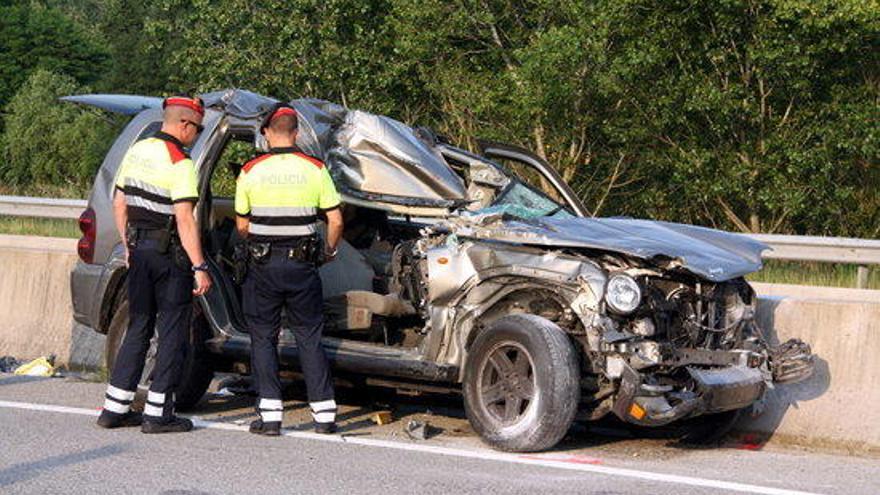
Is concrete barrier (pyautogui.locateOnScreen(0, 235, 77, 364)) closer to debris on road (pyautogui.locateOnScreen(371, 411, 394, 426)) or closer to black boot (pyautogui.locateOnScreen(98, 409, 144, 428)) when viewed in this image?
black boot (pyautogui.locateOnScreen(98, 409, 144, 428))

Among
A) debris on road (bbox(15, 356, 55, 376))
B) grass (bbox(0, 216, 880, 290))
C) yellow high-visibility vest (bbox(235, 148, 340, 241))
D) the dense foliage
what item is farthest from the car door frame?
the dense foliage

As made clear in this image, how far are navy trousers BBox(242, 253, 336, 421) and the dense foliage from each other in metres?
16.4

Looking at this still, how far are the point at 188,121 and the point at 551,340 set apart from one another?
2293 millimetres

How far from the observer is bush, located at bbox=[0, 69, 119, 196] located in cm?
5819

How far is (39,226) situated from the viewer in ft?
66.3

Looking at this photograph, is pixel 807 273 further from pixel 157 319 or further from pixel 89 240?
pixel 157 319

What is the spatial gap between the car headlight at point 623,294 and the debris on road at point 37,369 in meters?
4.92

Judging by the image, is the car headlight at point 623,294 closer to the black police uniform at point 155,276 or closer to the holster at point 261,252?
the holster at point 261,252

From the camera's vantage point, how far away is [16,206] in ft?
65.6

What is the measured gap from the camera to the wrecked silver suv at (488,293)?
7.99m

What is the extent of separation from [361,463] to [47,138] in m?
56.9

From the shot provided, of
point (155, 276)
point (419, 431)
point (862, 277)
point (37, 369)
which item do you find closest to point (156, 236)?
point (155, 276)

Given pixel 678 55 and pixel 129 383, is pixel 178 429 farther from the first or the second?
pixel 678 55

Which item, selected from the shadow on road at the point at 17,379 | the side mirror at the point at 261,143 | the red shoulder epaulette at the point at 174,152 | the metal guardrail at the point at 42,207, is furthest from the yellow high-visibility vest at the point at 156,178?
the metal guardrail at the point at 42,207
